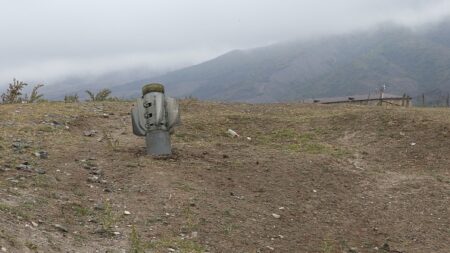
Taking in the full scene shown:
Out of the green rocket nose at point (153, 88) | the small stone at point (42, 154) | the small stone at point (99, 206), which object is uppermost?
the green rocket nose at point (153, 88)

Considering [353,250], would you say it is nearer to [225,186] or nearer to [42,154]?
[225,186]

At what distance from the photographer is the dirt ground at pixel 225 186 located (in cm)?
690

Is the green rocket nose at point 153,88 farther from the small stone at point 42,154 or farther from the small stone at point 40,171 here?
the small stone at point 40,171

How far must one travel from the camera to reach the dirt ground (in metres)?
6.90

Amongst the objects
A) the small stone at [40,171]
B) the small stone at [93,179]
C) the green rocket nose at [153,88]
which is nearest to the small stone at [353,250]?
the small stone at [93,179]

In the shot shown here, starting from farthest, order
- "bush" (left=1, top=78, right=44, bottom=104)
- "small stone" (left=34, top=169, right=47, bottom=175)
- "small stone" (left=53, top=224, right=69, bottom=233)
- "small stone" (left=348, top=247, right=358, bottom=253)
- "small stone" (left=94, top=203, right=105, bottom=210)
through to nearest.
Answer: "bush" (left=1, top=78, right=44, bottom=104)
"small stone" (left=34, top=169, right=47, bottom=175)
"small stone" (left=94, top=203, right=105, bottom=210)
"small stone" (left=348, top=247, right=358, bottom=253)
"small stone" (left=53, top=224, right=69, bottom=233)

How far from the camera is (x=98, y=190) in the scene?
8.20 m

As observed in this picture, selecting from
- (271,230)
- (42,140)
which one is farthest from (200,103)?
(271,230)

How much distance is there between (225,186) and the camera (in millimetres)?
8992

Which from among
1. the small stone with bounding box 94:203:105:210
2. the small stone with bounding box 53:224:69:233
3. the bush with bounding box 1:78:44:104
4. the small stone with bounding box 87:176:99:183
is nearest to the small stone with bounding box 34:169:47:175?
the small stone with bounding box 87:176:99:183

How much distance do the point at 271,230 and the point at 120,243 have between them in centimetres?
221

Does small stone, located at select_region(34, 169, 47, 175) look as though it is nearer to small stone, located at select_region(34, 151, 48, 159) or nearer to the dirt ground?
the dirt ground

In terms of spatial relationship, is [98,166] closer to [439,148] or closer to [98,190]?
[98,190]

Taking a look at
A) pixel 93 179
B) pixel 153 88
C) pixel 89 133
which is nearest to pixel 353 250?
pixel 93 179
